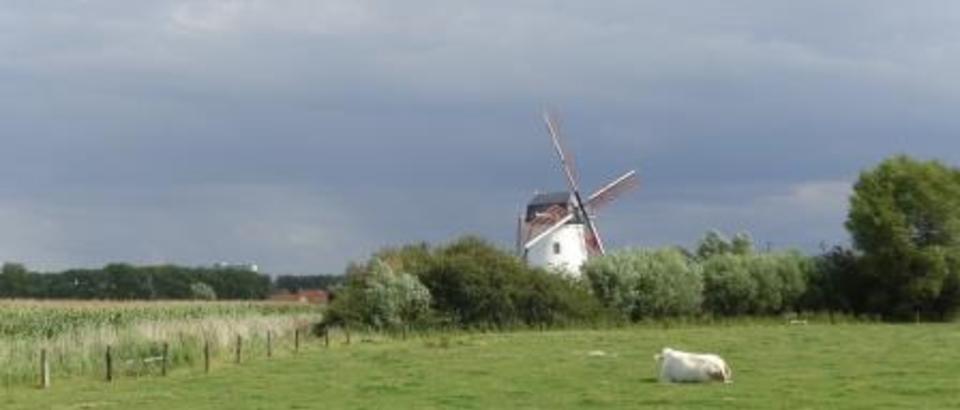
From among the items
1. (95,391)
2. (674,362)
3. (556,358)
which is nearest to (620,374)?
(674,362)

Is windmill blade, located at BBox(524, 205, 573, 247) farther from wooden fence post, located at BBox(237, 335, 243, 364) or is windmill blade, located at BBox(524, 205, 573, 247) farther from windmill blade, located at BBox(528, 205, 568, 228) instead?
wooden fence post, located at BBox(237, 335, 243, 364)

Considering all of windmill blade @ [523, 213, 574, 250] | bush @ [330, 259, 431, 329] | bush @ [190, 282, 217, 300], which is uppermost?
windmill blade @ [523, 213, 574, 250]

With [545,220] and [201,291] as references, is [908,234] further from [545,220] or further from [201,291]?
[201,291]

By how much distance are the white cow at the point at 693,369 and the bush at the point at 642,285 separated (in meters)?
47.9

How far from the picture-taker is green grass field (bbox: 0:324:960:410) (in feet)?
79.1

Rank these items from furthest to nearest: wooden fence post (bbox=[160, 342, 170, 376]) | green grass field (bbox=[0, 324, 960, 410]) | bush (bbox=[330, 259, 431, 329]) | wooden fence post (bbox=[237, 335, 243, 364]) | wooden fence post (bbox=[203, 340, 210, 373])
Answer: bush (bbox=[330, 259, 431, 329]), wooden fence post (bbox=[237, 335, 243, 364]), wooden fence post (bbox=[203, 340, 210, 373]), wooden fence post (bbox=[160, 342, 170, 376]), green grass field (bbox=[0, 324, 960, 410])

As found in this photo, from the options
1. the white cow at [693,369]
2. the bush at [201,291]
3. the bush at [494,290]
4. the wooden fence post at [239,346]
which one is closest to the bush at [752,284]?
the bush at [494,290]

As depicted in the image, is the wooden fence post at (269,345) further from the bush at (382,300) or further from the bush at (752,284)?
the bush at (752,284)

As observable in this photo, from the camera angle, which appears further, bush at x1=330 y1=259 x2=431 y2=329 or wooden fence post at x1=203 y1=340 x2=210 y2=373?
bush at x1=330 y1=259 x2=431 y2=329

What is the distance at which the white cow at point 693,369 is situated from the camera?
27.5 metres

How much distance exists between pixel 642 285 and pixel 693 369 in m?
50.0

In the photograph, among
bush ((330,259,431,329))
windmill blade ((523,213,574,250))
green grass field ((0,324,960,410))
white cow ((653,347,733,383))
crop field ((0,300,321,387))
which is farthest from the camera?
windmill blade ((523,213,574,250))

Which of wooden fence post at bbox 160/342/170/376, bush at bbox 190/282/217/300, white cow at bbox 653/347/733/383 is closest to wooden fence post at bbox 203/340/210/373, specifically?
wooden fence post at bbox 160/342/170/376

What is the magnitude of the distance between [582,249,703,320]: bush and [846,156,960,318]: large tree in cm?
1245
